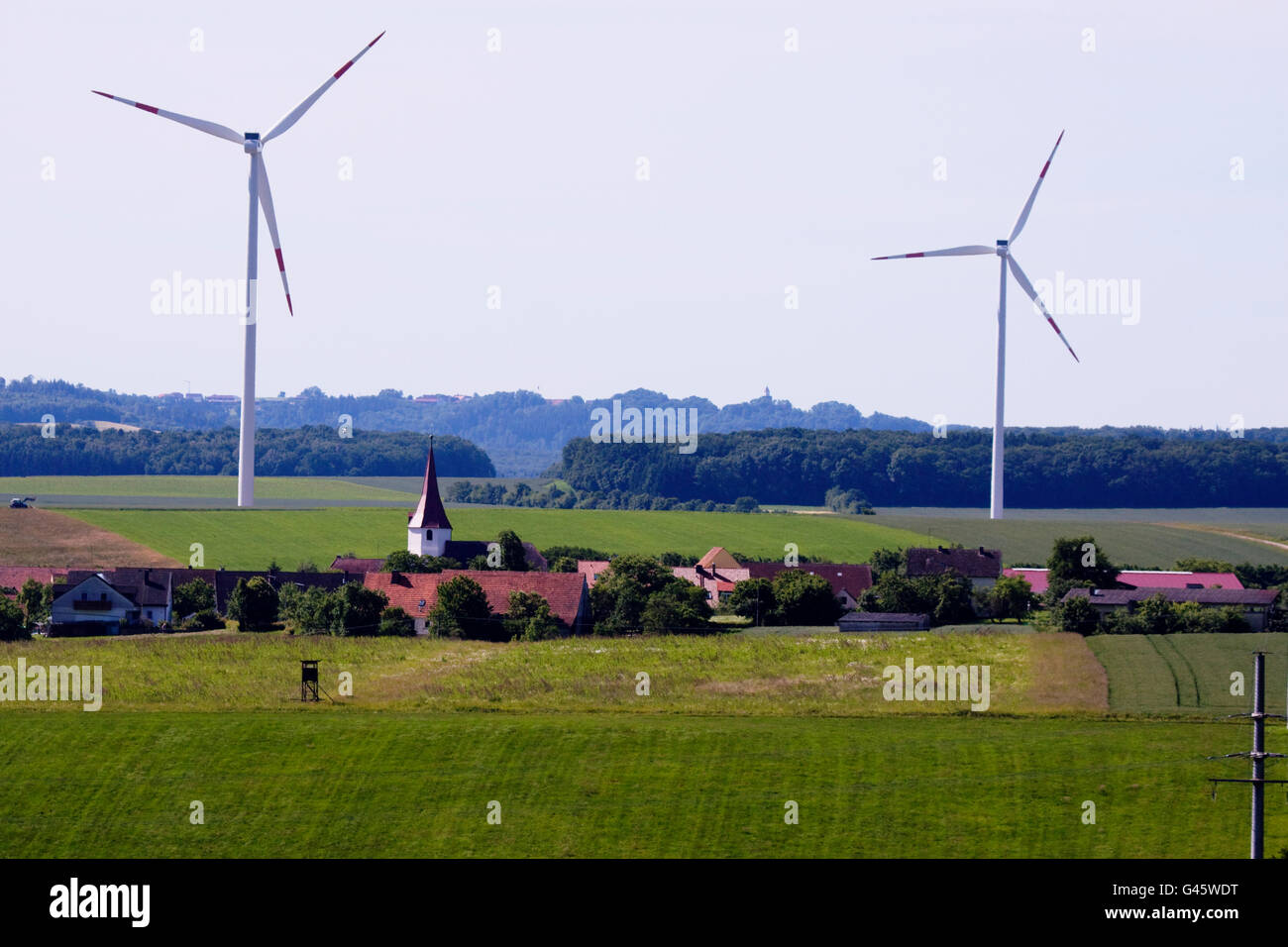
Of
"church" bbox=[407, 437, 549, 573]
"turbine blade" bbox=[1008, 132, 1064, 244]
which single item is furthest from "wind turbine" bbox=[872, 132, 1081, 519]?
"church" bbox=[407, 437, 549, 573]

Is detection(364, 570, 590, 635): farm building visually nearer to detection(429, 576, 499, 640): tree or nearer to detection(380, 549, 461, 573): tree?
detection(429, 576, 499, 640): tree

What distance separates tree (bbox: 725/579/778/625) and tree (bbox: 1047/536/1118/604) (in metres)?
17.9

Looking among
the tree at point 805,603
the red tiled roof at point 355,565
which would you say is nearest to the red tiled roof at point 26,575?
the red tiled roof at point 355,565

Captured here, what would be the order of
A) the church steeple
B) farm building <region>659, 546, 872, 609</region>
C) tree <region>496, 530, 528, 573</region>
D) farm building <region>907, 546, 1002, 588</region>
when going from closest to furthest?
farm building <region>659, 546, 872, 609</region> < tree <region>496, 530, 528, 573</region> < farm building <region>907, 546, 1002, 588</region> < the church steeple

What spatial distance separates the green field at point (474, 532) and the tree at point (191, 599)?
46.2 ft

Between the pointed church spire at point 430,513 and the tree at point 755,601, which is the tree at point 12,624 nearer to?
the pointed church spire at point 430,513

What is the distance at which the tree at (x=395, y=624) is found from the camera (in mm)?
73000

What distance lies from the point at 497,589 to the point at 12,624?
23.7 m

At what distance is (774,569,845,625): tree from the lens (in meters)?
81.6

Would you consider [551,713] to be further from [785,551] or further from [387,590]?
[785,551]
